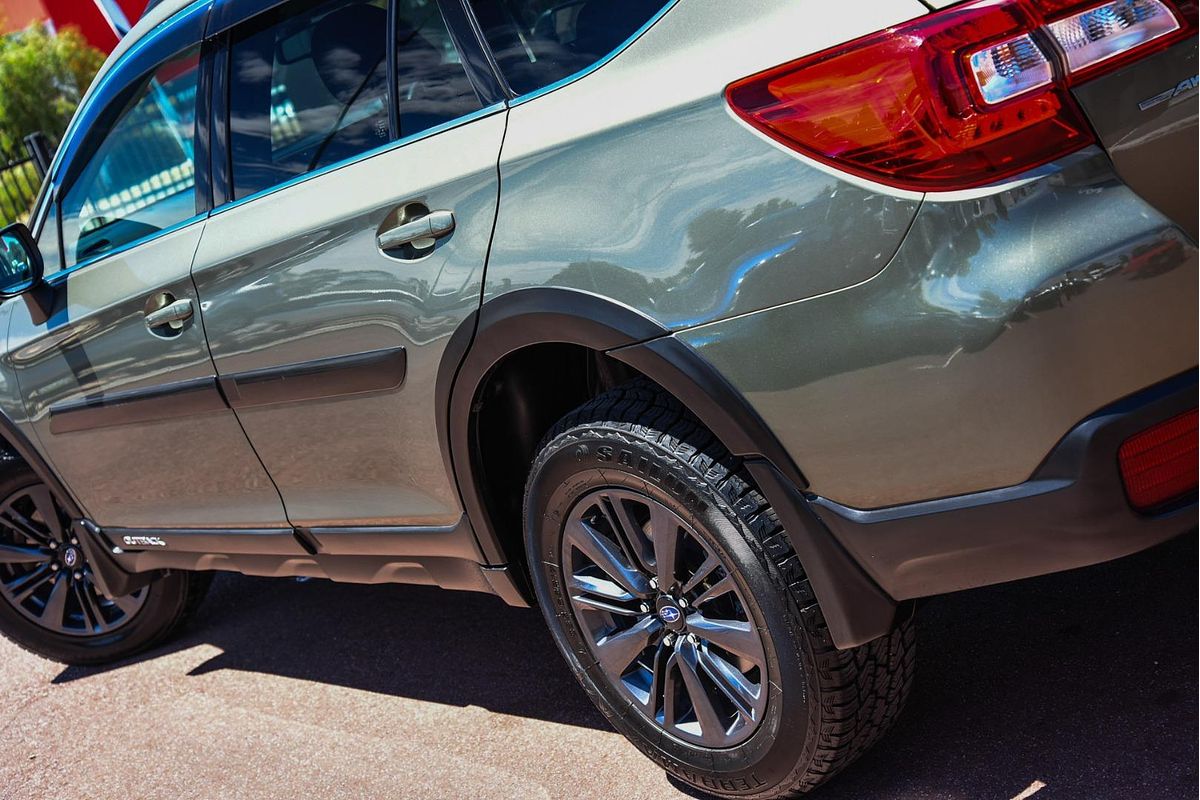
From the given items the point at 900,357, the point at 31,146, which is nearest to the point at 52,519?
the point at 900,357

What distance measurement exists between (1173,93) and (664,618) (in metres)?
1.32

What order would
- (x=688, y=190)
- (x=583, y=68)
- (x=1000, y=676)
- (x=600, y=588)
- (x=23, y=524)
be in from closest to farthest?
(x=688, y=190) < (x=583, y=68) < (x=600, y=588) < (x=1000, y=676) < (x=23, y=524)

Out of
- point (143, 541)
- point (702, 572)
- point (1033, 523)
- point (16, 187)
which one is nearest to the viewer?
point (1033, 523)

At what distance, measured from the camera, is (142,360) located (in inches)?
127

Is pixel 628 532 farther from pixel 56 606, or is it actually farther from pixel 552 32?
pixel 56 606

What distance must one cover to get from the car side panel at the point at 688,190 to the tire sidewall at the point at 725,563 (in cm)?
33

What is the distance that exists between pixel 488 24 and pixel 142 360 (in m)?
1.44

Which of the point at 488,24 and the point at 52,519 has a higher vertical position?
the point at 488,24

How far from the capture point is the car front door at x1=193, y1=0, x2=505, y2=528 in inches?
95.0

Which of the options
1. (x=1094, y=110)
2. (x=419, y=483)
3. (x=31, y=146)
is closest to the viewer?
(x=1094, y=110)

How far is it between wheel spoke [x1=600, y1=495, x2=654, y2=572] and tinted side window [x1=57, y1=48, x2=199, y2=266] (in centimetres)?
145

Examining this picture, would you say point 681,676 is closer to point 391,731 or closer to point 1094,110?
point 391,731

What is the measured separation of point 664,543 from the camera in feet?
7.68

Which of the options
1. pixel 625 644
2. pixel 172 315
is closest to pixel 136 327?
pixel 172 315
